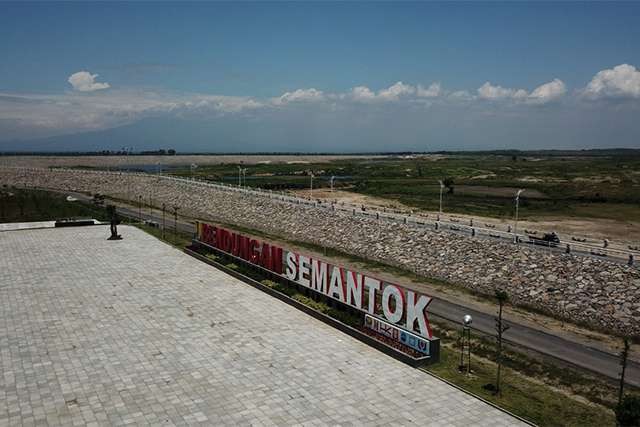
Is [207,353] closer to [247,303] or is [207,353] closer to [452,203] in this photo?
[247,303]

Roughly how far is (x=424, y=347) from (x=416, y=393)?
14.0 feet

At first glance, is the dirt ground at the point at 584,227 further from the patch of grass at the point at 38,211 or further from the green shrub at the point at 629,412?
the patch of grass at the point at 38,211

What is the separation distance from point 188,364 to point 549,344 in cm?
2371

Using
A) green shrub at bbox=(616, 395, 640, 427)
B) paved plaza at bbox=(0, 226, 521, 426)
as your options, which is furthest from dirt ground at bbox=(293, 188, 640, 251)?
green shrub at bbox=(616, 395, 640, 427)

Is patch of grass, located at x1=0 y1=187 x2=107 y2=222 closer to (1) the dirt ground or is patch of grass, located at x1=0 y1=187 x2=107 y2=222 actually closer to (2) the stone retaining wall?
(2) the stone retaining wall

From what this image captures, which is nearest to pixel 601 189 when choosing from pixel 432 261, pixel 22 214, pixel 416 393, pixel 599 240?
pixel 599 240

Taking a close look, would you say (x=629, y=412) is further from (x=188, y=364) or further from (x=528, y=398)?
(x=188, y=364)

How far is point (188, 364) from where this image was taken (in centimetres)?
2842

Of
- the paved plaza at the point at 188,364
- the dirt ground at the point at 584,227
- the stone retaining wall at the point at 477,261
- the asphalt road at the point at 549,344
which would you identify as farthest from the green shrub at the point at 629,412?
the dirt ground at the point at 584,227

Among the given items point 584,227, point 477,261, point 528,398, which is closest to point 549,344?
point 528,398

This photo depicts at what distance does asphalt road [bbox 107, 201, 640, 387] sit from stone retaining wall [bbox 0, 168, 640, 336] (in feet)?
16.5

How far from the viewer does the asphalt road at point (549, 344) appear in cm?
3067

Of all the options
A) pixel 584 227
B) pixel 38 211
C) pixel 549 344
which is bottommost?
pixel 549 344

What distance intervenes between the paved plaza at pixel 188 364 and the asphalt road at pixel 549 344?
33.3ft
